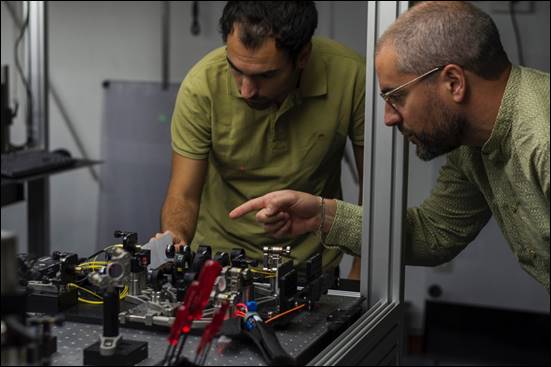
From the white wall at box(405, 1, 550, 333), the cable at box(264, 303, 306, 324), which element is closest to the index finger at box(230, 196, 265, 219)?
the cable at box(264, 303, 306, 324)

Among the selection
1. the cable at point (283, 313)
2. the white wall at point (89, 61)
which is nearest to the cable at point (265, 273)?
the cable at point (283, 313)

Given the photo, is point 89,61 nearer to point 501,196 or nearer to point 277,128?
point 277,128

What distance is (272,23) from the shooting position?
7.41 feet

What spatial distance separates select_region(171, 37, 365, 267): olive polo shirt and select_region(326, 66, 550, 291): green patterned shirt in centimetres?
47

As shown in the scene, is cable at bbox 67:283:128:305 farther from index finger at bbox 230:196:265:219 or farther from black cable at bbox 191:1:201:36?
black cable at bbox 191:1:201:36

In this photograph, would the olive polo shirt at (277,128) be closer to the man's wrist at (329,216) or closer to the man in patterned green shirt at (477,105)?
the man's wrist at (329,216)

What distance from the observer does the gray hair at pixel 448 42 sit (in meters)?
1.62

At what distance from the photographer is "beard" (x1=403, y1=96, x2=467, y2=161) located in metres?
1.67

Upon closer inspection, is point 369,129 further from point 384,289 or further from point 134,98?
point 134,98

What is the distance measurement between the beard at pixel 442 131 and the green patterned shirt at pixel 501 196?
0.18 feet

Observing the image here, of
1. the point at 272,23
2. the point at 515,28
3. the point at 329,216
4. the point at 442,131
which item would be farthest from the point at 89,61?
the point at 442,131

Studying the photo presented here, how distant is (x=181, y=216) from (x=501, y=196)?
93 centimetres

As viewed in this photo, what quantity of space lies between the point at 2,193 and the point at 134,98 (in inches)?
48.5

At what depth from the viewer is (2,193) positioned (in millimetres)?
3211
